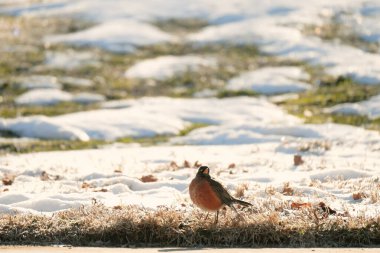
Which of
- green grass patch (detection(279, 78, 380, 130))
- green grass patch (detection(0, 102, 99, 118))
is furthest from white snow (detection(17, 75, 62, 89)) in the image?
green grass patch (detection(279, 78, 380, 130))

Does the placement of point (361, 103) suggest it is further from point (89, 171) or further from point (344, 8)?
point (344, 8)

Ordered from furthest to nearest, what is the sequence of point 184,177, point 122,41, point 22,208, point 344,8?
point 344,8
point 122,41
point 184,177
point 22,208

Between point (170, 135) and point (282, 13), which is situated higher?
point (282, 13)

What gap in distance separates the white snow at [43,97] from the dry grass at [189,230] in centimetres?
2054

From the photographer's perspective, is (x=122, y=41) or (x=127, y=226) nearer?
(x=127, y=226)

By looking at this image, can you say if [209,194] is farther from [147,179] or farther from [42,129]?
[42,129]

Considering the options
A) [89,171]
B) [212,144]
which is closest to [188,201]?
[89,171]

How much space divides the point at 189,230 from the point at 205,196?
565 mm

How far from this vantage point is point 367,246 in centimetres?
979

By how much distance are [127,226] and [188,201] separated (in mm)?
1735

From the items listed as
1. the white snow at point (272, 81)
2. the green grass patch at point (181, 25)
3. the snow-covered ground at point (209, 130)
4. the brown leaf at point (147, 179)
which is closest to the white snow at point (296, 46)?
the snow-covered ground at point (209, 130)

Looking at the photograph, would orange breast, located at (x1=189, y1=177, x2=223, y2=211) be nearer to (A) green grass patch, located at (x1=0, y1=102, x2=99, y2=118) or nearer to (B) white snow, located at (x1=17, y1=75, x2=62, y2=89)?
(A) green grass patch, located at (x1=0, y1=102, x2=99, y2=118)

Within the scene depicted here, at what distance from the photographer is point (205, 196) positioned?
989 centimetres

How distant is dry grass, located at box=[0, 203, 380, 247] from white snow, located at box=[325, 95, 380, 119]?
1514cm
